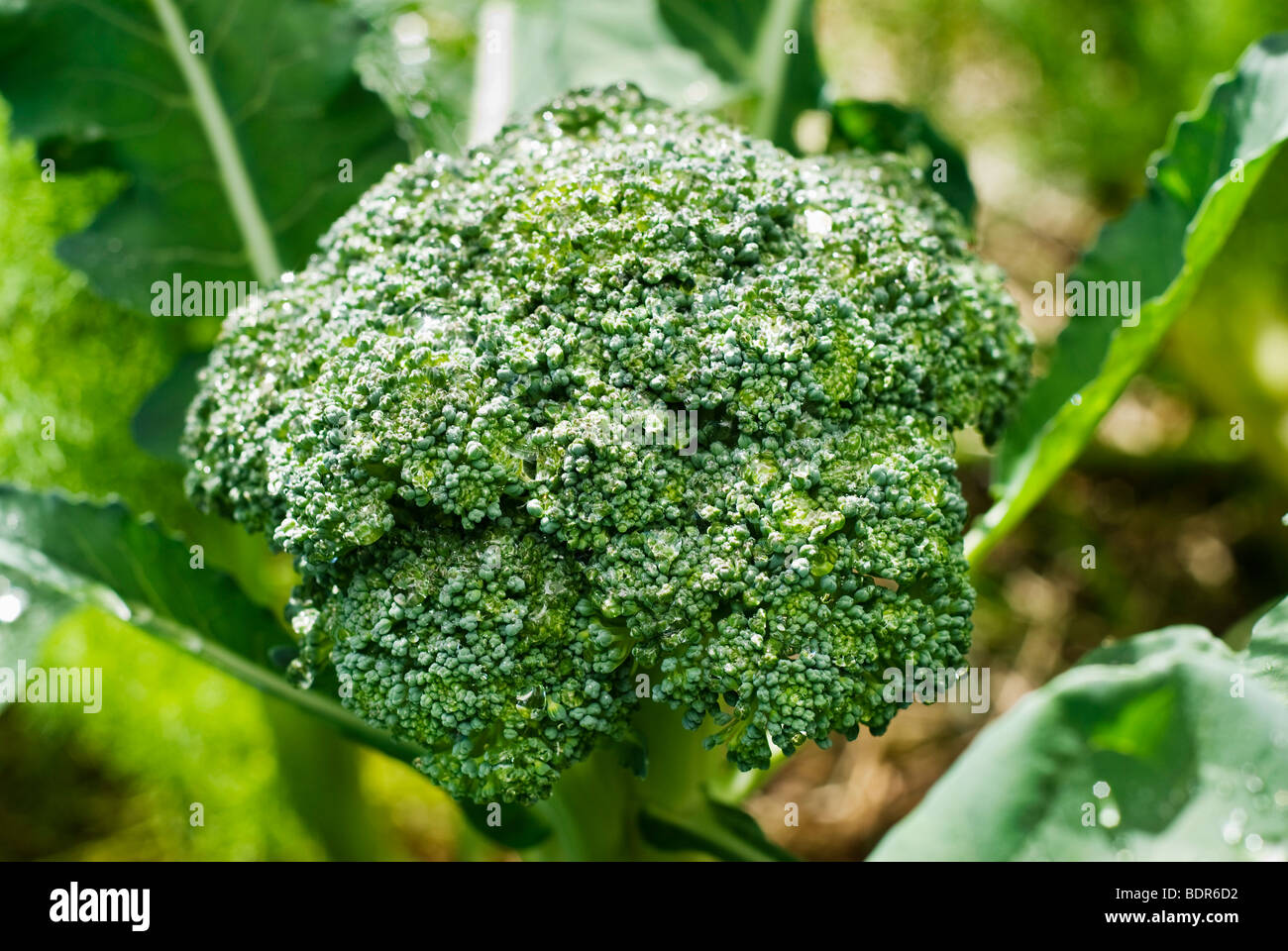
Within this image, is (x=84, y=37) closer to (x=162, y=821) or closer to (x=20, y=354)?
(x=20, y=354)

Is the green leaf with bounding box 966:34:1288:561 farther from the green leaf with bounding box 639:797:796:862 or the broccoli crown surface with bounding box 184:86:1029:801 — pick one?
the green leaf with bounding box 639:797:796:862

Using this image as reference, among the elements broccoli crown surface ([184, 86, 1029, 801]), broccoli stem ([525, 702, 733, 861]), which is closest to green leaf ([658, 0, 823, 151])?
broccoli crown surface ([184, 86, 1029, 801])

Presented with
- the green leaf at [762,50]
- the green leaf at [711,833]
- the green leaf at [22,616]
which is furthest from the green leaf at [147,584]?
the green leaf at [762,50]

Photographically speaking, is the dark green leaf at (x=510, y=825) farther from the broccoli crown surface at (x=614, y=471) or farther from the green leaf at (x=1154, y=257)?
the green leaf at (x=1154, y=257)

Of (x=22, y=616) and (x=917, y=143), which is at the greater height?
(x=917, y=143)

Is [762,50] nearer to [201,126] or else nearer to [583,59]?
[583,59]

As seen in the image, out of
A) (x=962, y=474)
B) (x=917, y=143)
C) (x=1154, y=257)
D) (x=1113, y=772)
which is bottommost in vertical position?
(x=1113, y=772)

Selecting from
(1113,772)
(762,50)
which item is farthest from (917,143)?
(1113,772)
